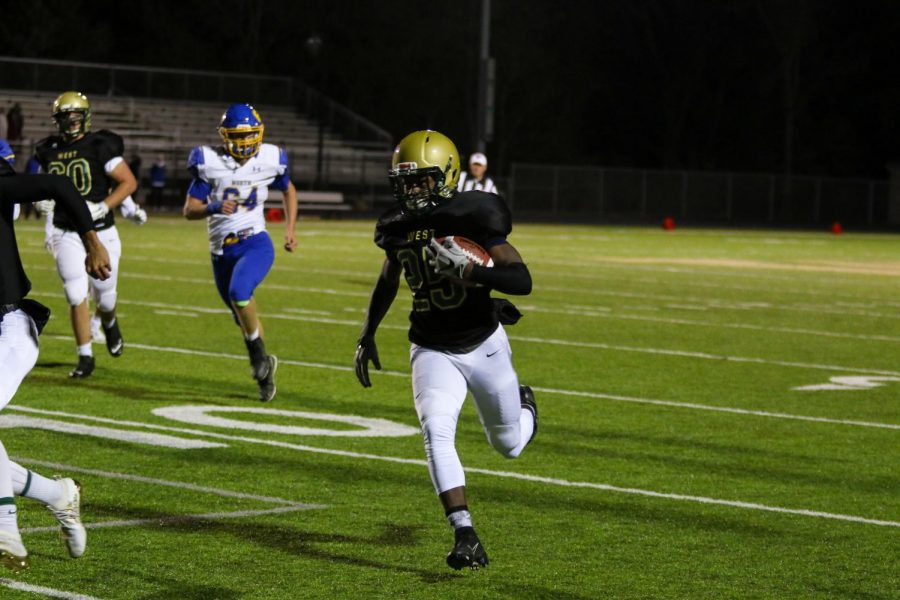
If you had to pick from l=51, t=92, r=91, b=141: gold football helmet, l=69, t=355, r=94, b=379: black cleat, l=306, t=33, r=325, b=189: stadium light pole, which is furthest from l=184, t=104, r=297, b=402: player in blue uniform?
l=306, t=33, r=325, b=189: stadium light pole

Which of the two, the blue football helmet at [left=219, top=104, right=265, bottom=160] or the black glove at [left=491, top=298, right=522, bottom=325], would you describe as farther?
the blue football helmet at [left=219, top=104, right=265, bottom=160]

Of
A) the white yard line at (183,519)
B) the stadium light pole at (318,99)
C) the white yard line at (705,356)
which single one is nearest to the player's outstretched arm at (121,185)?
the white yard line at (705,356)

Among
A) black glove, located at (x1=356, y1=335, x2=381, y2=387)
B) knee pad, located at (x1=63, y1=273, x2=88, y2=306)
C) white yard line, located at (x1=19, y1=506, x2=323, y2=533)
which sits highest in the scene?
black glove, located at (x1=356, y1=335, x2=381, y2=387)

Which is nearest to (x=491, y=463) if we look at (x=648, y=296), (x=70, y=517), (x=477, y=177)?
(x=70, y=517)

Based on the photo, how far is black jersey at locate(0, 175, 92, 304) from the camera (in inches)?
204

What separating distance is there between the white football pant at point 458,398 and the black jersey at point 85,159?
16.2ft

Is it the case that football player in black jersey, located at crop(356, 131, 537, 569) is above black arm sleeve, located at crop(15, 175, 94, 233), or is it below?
below

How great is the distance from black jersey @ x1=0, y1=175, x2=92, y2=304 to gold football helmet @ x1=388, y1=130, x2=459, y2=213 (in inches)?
43.7

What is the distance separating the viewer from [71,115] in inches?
400

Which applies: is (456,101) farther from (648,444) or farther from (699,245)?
(648,444)

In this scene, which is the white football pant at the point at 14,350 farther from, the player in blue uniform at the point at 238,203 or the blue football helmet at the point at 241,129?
the blue football helmet at the point at 241,129

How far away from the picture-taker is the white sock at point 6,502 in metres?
5.01

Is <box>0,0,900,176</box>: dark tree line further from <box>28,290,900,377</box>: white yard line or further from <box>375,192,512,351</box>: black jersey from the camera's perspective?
<box>375,192,512,351</box>: black jersey

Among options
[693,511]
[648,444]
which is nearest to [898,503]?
[693,511]
